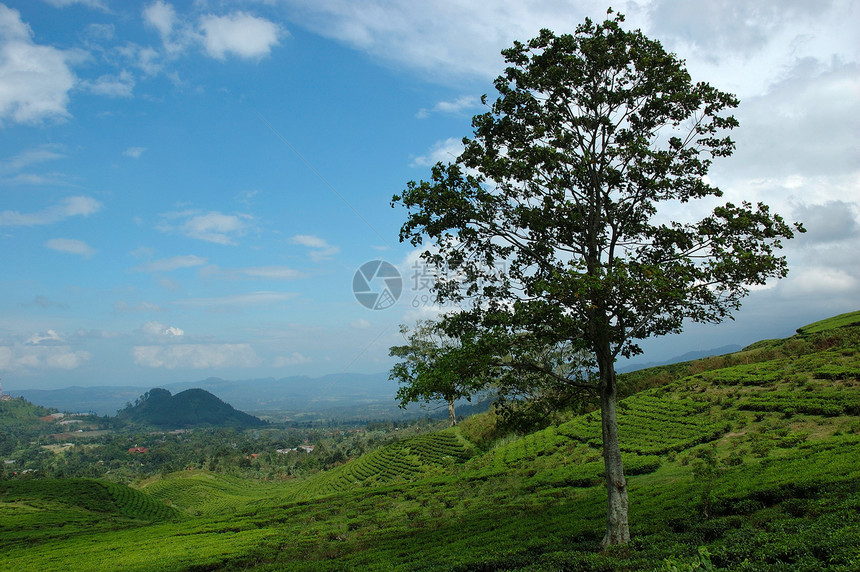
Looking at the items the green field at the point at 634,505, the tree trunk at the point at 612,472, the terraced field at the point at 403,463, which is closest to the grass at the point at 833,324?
the green field at the point at 634,505

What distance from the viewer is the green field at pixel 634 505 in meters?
10.9

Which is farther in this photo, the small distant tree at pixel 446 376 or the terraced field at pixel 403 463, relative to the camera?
the terraced field at pixel 403 463

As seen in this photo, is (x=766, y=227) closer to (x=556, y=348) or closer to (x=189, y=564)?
(x=556, y=348)

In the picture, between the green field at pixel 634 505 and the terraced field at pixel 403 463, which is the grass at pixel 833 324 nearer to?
the green field at pixel 634 505

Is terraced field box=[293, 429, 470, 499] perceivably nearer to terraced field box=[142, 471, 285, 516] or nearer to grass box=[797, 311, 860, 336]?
terraced field box=[142, 471, 285, 516]

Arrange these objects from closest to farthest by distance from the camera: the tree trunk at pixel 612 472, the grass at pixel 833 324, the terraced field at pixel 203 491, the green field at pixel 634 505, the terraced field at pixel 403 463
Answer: the green field at pixel 634 505 < the tree trunk at pixel 612 472 < the grass at pixel 833 324 < the terraced field at pixel 403 463 < the terraced field at pixel 203 491

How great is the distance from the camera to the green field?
10898 millimetres

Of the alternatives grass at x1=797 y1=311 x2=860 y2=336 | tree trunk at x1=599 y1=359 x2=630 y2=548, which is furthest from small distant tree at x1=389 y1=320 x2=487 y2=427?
grass at x1=797 y1=311 x2=860 y2=336

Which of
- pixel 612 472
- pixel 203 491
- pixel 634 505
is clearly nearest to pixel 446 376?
pixel 612 472

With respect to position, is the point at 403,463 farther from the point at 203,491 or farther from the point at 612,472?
the point at 203,491

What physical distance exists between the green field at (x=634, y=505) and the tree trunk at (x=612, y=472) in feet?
1.87

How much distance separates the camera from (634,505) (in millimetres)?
16453

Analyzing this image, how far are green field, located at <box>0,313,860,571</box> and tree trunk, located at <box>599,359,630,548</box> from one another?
571 millimetres

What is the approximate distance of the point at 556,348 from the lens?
1434cm
